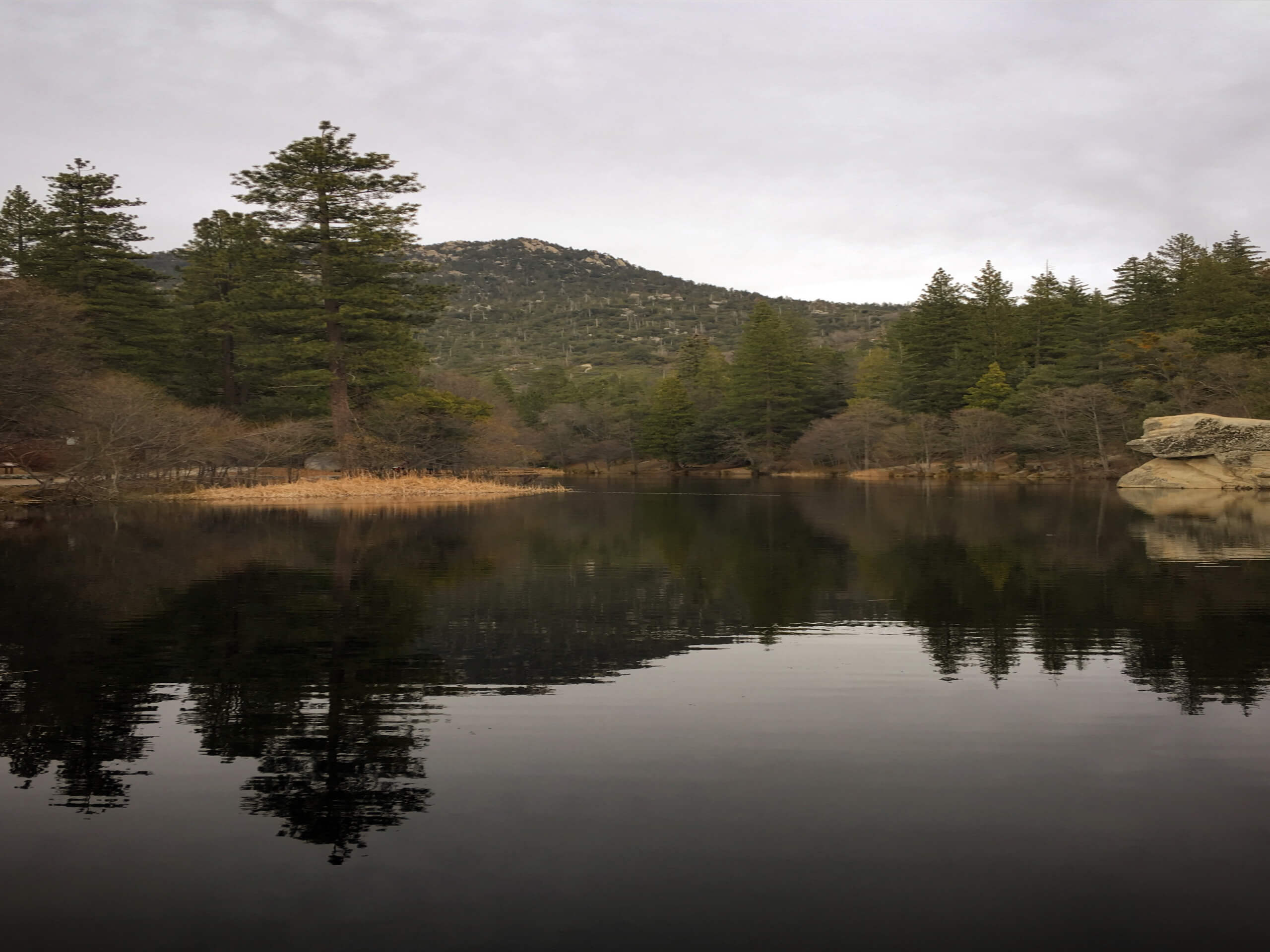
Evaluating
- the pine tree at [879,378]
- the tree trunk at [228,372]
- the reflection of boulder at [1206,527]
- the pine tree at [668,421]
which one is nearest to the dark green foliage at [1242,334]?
the reflection of boulder at [1206,527]

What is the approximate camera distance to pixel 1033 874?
374 cm

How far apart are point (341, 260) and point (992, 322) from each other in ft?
184

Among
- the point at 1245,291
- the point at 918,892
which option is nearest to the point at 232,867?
the point at 918,892

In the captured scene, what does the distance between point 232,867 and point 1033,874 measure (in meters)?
3.38

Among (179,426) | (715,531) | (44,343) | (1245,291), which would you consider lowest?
(715,531)

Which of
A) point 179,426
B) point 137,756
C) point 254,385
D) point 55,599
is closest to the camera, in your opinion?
point 137,756

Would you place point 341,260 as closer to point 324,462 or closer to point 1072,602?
point 324,462

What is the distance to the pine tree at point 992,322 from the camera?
70.4 meters

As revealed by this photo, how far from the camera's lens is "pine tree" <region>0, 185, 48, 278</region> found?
134ft

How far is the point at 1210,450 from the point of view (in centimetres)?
3862

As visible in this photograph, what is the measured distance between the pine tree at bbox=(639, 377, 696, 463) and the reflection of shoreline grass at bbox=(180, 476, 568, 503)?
42.4 meters

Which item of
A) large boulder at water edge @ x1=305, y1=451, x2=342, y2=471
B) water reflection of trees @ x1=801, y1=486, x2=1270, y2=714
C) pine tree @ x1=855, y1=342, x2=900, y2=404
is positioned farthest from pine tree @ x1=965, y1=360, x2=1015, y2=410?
large boulder at water edge @ x1=305, y1=451, x2=342, y2=471

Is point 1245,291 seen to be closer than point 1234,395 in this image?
No

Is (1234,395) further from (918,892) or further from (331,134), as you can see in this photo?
(918,892)
